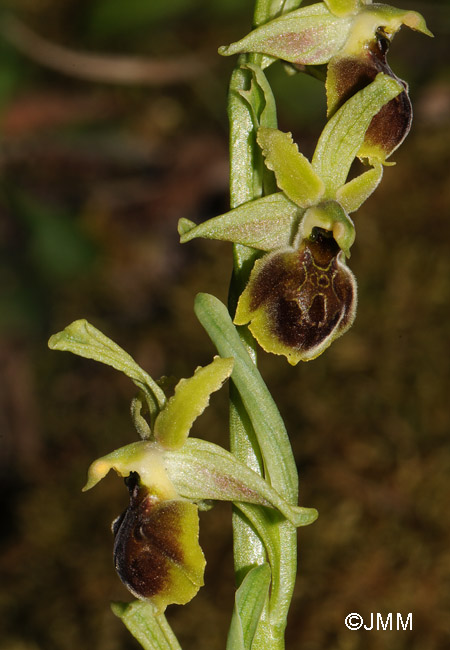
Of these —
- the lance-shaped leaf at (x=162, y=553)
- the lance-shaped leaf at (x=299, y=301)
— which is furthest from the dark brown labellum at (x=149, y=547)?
the lance-shaped leaf at (x=299, y=301)

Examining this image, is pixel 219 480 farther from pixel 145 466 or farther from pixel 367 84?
pixel 367 84

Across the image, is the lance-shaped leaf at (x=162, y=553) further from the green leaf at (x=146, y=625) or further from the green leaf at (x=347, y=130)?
the green leaf at (x=347, y=130)

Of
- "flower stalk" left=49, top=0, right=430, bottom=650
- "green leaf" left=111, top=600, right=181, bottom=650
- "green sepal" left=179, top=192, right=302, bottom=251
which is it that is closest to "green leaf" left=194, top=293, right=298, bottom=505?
"flower stalk" left=49, top=0, right=430, bottom=650

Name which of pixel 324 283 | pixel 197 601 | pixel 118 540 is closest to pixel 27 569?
pixel 197 601

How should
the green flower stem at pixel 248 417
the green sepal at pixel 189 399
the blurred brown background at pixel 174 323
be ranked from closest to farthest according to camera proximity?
the green sepal at pixel 189 399 < the green flower stem at pixel 248 417 < the blurred brown background at pixel 174 323

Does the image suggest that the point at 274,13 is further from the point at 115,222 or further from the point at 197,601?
the point at 115,222

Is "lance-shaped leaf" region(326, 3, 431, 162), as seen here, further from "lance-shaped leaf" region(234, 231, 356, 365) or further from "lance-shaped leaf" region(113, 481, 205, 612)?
"lance-shaped leaf" region(113, 481, 205, 612)
